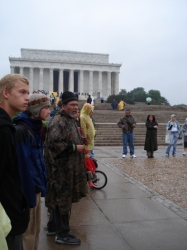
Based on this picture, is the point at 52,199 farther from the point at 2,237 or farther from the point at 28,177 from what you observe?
the point at 2,237

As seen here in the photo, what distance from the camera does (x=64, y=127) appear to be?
383 centimetres

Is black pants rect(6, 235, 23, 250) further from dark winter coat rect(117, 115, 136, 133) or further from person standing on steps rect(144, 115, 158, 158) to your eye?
person standing on steps rect(144, 115, 158, 158)

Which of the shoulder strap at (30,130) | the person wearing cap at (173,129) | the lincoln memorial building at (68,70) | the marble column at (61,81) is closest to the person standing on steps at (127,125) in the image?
the person wearing cap at (173,129)

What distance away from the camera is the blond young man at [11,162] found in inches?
71.2

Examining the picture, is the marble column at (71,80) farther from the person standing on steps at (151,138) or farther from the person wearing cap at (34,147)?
the person wearing cap at (34,147)

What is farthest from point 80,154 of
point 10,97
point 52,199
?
point 10,97

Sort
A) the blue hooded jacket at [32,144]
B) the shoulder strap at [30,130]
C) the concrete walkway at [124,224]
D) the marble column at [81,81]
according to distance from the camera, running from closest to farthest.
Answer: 1. the blue hooded jacket at [32,144]
2. the shoulder strap at [30,130]
3. the concrete walkway at [124,224]
4. the marble column at [81,81]

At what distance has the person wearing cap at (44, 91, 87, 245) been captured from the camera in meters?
3.74

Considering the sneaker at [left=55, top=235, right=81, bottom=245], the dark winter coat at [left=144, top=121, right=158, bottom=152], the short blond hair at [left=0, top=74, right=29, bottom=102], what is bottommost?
the sneaker at [left=55, top=235, right=81, bottom=245]

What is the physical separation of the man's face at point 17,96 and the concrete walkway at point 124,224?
2261 millimetres

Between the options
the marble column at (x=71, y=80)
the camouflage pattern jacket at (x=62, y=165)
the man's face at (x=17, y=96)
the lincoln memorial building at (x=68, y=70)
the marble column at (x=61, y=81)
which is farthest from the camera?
the marble column at (x=71, y=80)

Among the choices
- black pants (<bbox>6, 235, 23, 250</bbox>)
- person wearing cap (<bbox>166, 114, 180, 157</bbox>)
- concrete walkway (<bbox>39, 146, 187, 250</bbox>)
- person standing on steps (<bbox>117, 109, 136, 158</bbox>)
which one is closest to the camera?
black pants (<bbox>6, 235, 23, 250</bbox>)

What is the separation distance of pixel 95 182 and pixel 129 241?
9.78 ft

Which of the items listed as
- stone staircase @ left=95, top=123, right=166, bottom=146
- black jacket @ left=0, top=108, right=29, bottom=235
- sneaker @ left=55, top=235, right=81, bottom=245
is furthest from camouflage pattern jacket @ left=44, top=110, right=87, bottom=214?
stone staircase @ left=95, top=123, right=166, bottom=146
